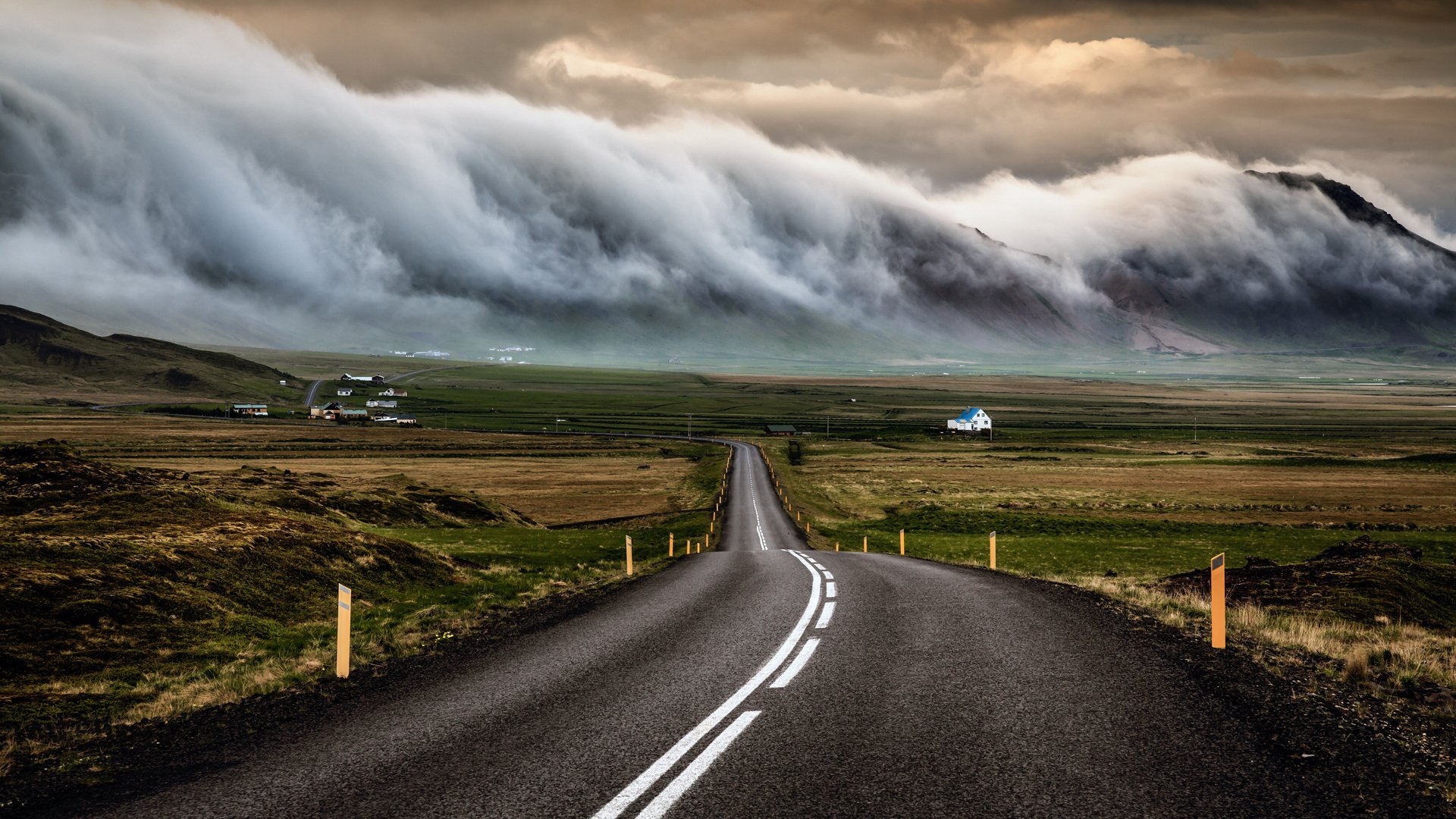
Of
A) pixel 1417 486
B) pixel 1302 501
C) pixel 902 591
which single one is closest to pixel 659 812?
pixel 902 591

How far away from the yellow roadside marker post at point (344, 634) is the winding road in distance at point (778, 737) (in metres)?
1.29

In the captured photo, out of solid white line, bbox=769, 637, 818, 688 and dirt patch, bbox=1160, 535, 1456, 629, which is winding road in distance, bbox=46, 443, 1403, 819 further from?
dirt patch, bbox=1160, 535, 1456, 629

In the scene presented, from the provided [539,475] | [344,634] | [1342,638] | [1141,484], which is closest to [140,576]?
[344,634]

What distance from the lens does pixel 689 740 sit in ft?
27.8

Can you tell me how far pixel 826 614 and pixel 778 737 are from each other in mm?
7334

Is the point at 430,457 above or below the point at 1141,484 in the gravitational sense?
below

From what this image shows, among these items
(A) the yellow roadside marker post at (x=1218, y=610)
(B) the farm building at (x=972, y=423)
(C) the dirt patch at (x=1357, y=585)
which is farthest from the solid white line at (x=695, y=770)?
(B) the farm building at (x=972, y=423)

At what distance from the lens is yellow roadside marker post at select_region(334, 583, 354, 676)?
11.8 metres

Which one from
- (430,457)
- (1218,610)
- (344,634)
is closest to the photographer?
(344,634)

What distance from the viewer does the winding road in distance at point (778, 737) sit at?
23.2 ft

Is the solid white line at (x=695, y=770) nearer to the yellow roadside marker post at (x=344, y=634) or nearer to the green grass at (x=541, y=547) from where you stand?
the yellow roadside marker post at (x=344, y=634)

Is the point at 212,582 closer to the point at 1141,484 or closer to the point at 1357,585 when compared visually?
the point at 1357,585

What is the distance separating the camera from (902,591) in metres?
19.0

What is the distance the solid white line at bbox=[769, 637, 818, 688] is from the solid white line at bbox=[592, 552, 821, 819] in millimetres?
163
